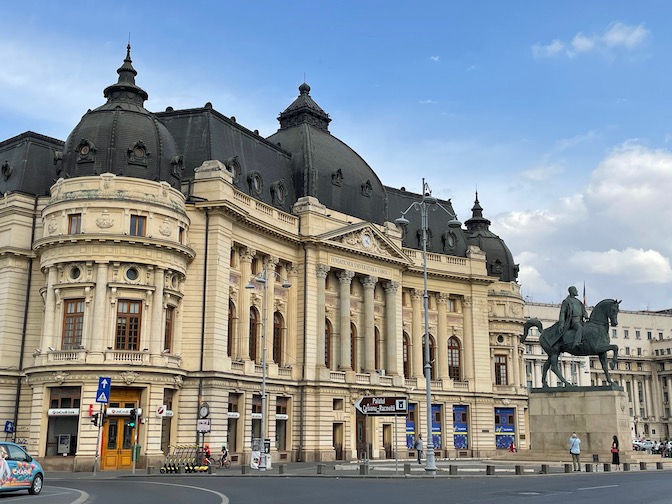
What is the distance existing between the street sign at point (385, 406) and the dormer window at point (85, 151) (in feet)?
84.3

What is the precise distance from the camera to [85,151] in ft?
175

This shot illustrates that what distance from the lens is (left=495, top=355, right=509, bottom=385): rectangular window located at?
285 feet

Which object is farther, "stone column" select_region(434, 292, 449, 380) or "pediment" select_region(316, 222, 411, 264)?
"stone column" select_region(434, 292, 449, 380)

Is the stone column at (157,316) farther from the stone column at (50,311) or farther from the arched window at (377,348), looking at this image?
the arched window at (377,348)

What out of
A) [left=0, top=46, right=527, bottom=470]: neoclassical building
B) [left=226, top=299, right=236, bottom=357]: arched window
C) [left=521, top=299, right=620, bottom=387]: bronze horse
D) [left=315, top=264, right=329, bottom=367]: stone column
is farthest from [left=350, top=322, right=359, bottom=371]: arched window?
[left=521, top=299, right=620, bottom=387]: bronze horse

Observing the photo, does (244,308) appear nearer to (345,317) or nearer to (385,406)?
(345,317)

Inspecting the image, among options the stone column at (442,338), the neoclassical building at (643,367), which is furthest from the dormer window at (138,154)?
the neoclassical building at (643,367)

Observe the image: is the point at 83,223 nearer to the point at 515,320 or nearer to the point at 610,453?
the point at 610,453

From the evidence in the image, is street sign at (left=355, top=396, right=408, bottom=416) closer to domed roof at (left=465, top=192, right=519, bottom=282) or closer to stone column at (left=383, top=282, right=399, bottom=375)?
stone column at (left=383, top=282, right=399, bottom=375)

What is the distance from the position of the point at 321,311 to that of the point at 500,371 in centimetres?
2964

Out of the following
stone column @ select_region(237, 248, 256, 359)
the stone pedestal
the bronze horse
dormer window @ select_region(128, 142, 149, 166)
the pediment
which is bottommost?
the stone pedestal

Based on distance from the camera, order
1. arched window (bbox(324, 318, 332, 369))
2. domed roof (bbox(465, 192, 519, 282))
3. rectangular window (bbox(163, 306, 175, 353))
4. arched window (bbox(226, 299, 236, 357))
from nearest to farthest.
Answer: rectangular window (bbox(163, 306, 175, 353)) < arched window (bbox(226, 299, 236, 357)) < arched window (bbox(324, 318, 332, 369)) < domed roof (bbox(465, 192, 519, 282))

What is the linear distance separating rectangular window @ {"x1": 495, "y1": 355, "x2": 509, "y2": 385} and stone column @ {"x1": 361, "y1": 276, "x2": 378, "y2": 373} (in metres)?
21.2

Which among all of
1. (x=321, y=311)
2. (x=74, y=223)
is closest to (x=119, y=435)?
(x=74, y=223)
